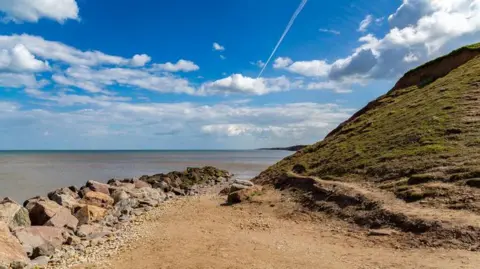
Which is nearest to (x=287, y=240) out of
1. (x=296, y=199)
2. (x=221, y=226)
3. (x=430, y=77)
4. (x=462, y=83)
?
(x=221, y=226)

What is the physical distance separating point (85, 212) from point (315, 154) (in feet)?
67.8

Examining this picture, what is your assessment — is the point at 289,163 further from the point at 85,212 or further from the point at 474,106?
the point at 85,212

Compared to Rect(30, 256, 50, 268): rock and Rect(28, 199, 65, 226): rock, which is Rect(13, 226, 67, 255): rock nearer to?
Rect(30, 256, 50, 268): rock

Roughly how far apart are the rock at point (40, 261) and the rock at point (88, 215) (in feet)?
21.4

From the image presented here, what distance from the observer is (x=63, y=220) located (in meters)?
19.0

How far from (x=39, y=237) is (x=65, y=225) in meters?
2.83

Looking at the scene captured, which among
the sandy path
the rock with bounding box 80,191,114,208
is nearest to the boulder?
the rock with bounding box 80,191,114,208

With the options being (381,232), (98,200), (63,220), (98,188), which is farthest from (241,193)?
(98,188)

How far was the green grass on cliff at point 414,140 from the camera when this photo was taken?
66.5 feet

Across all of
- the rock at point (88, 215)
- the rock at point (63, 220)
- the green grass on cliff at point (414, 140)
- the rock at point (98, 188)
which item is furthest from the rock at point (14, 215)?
the green grass on cliff at point (414, 140)

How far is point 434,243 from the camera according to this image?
12891 mm

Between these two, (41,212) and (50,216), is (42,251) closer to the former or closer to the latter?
(50,216)

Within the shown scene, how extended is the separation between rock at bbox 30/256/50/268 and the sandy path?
2340 millimetres

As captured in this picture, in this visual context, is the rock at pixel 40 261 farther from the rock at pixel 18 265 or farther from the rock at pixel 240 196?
the rock at pixel 240 196
